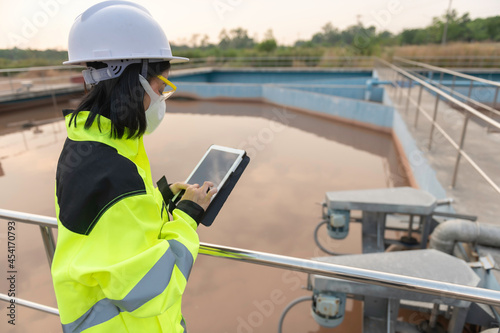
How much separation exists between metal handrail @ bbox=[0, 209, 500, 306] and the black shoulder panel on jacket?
53cm

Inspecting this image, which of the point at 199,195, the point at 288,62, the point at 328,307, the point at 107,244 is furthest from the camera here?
the point at 288,62

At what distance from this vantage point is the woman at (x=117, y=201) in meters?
0.77

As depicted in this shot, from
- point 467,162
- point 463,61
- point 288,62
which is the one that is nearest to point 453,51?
point 463,61

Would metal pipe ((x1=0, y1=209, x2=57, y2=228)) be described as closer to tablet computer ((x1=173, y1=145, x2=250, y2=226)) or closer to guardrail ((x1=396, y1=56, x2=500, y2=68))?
tablet computer ((x1=173, y1=145, x2=250, y2=226))

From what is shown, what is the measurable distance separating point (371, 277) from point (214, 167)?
70 centimetres

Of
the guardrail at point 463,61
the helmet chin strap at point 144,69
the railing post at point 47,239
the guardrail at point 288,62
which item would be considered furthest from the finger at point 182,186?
the guardrail at point 463,61

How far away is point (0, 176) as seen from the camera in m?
5.55

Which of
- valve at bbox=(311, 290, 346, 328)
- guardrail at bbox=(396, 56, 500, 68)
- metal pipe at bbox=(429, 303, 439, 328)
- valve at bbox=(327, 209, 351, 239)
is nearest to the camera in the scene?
valve at bbox=(311, 290, 346, 328)

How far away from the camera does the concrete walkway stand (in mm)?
3096

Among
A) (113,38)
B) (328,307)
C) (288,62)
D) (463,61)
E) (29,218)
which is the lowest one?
(328,307)

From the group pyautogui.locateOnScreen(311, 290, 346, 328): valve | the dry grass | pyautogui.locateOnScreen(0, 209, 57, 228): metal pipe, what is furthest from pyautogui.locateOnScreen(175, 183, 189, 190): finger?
the dry grass

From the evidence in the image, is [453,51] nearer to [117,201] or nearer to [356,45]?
[356,45]

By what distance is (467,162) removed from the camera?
4.09 m

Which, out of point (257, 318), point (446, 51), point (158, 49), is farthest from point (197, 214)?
point (446, 51)
